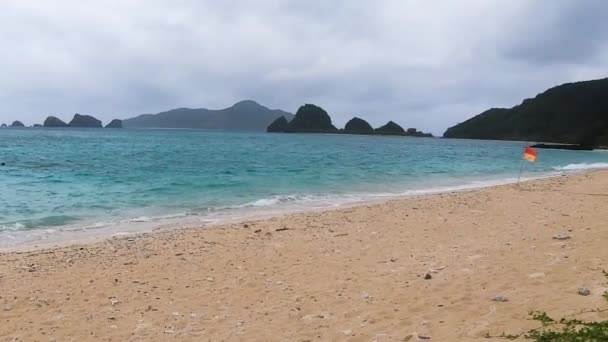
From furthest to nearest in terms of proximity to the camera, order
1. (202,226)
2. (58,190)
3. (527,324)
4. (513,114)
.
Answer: (513,114) → (58,190) → (202,226) → (527,324)

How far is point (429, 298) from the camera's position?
20.6ft

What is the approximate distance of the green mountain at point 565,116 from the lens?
14112 centimetres

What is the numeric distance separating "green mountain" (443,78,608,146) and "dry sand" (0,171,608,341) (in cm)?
13547

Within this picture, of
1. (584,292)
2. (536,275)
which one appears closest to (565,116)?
(536,275)

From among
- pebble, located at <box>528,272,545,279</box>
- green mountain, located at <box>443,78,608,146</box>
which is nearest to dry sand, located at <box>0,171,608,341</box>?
pebble, located at <box>528,272,545,279</box>

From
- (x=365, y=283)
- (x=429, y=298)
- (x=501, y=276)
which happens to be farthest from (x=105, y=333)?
(x=501, y=276)

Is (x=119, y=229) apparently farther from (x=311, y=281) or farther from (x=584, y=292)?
(x=584, y=292)

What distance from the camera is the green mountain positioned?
14112 centimetres

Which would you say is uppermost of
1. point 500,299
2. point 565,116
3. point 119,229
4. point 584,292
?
point 565,116

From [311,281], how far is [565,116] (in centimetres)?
17927

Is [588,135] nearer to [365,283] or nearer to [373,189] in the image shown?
[373,189]

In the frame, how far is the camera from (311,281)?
24.8 ft

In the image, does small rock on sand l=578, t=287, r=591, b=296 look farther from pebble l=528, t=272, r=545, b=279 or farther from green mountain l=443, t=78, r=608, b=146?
green mountain l=443, t=78, r=608, b=146

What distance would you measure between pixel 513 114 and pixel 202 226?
20911 centimetres
